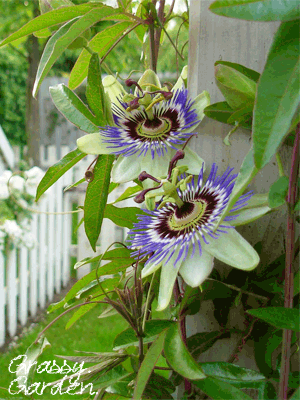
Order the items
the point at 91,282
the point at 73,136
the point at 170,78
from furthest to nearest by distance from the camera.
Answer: the point at 73,136 < the point at 170,78 < the point at 91,282

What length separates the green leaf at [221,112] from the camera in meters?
0.41

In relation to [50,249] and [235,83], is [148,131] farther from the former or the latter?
[50,249]

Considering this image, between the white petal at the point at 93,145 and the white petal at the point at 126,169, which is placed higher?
the white petal at the point at 93,145

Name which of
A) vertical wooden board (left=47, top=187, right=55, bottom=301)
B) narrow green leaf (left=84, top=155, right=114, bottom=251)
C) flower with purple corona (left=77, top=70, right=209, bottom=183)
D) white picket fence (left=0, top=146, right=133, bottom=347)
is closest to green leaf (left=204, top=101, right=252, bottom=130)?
flower with purple corona (left=77, top=70, right=209, bottom=183)

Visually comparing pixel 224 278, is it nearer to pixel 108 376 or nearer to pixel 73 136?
pixel 108 376

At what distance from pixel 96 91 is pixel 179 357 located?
9.9 inches

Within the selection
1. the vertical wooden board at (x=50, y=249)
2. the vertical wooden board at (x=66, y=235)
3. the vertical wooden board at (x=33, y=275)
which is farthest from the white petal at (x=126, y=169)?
the vertical wooden board at (x=66, y=235)

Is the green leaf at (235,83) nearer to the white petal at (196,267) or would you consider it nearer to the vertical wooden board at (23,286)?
the white petal at (196,267)

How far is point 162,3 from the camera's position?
20.3 inches

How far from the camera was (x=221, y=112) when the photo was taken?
41cm

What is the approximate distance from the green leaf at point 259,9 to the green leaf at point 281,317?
0.22 metres

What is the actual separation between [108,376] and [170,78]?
5220 millimetres

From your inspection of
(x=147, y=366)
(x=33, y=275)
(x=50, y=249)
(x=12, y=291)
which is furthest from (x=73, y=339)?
(x=147, y=366)

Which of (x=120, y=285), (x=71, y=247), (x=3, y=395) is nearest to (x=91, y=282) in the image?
(x=120, y=285)
